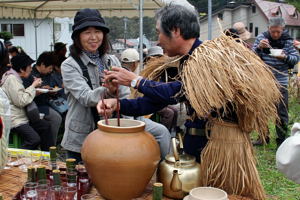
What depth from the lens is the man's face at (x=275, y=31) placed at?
184 inches

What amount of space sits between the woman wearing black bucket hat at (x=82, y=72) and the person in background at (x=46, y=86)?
2123mm

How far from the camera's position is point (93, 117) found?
2.22 meters

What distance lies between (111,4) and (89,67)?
5985 millimetres

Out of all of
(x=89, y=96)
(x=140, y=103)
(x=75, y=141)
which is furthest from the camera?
(x=75, y=141)

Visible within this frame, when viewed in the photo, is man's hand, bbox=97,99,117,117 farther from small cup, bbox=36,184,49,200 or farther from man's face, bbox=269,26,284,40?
man's face, bbox=269,26,284,40

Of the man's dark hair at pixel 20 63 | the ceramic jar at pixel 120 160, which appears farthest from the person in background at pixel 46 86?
the ceramic jar at pixel 120 160

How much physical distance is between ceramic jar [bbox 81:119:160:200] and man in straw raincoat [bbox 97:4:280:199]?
246mm

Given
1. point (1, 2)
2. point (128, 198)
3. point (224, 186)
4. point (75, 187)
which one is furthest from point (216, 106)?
point (1, 2)

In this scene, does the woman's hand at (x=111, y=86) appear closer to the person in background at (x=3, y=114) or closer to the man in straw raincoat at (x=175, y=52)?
the man in straw raincoat at (x=175, y=52)

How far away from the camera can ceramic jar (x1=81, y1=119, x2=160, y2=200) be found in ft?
4.74

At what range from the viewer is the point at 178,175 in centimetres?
156

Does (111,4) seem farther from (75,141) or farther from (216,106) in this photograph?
(216,106)

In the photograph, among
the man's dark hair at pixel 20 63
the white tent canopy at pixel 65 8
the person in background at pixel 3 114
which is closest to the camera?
the person in background at pixel 3 114

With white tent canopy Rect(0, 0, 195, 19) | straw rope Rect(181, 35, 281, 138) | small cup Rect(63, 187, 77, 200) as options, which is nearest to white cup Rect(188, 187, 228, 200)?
straw rope Rect(181, 35, 281, 138)
